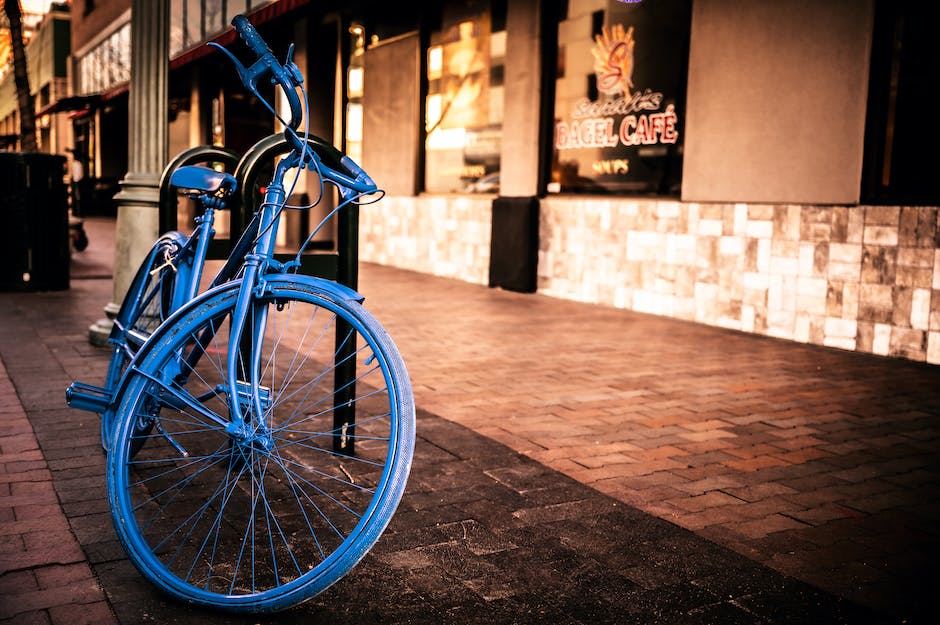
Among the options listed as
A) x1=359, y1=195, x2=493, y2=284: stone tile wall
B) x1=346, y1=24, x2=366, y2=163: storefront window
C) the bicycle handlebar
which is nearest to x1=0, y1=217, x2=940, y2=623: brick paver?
the bicycle handlebar

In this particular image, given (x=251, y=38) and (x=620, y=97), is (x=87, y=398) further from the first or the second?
(x=620, y=97)

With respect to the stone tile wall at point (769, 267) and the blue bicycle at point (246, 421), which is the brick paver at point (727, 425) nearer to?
the stone tile wall at point (769, 267)

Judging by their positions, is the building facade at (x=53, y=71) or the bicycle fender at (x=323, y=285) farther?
→ the building facade at (x=53, y=71)

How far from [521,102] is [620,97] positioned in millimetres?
1528

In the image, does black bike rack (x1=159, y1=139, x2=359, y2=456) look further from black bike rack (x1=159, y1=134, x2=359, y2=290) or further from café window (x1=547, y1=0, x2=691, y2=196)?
café window (x1=547, y1=0, x2=691, y2=196)

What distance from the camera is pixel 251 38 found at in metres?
2.67

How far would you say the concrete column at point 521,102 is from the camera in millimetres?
10695

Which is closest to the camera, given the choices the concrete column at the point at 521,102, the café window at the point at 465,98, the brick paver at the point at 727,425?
the brick paver at the point at 727,425

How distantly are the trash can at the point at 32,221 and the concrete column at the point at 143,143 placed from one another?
3563mm

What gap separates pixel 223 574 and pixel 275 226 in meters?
1.08

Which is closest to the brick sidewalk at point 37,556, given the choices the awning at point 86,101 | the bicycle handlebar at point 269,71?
the bicycle handlebar at point 269,71

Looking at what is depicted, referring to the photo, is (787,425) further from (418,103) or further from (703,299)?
(418,103)

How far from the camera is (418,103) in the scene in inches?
533

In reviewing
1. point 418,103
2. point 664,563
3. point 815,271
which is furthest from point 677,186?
point 664,563
